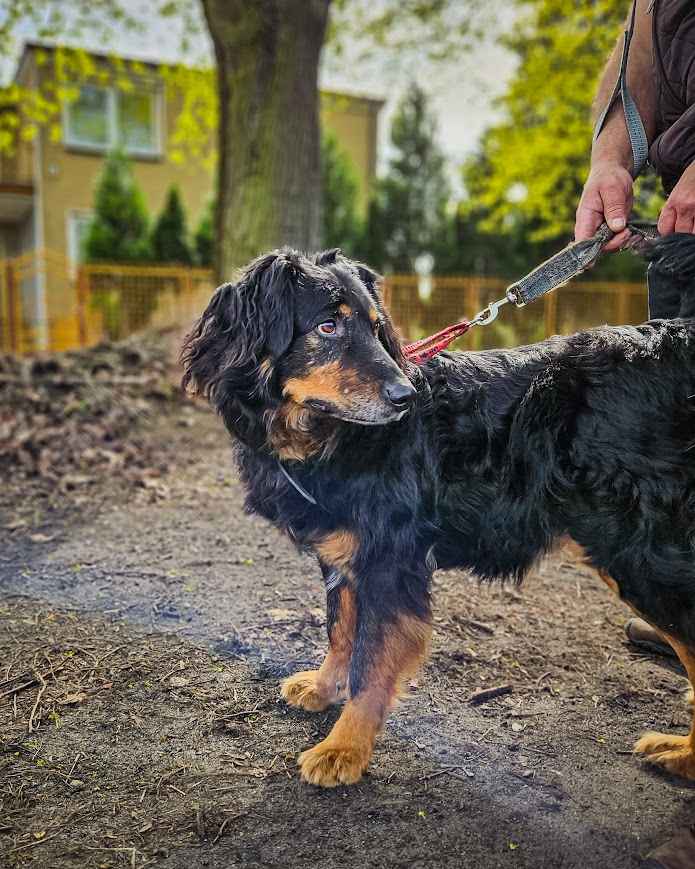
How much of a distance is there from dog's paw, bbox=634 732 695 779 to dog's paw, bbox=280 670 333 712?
3.74ft

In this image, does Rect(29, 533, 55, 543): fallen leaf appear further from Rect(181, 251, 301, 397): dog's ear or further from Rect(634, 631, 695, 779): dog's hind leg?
Rect(634, 631, 695, 779): dog's hind leg

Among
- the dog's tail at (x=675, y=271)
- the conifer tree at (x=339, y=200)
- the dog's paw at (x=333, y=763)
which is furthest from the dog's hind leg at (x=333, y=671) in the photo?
the conifer tree at (x=339, y=200)

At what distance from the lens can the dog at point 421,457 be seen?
7.91ft

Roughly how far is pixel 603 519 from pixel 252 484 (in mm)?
1292

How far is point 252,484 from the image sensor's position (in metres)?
2.76

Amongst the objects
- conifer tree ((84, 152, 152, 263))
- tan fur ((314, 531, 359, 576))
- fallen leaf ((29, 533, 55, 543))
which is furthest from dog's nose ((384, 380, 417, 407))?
conifer tree ((84, 152, 152, 263))

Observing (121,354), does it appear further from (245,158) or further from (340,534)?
(340,534)

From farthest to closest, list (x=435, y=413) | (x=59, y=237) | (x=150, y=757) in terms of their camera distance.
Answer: (x=59, y=237)
(x=435, y=413)
(x=150, y=757)

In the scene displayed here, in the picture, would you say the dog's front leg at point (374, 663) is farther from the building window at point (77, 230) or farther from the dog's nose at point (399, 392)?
the building window at point (77, 230)

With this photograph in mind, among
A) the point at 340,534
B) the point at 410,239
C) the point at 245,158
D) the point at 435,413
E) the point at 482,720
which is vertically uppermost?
the point at 410,239

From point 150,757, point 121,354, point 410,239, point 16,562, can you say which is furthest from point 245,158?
point 410,239

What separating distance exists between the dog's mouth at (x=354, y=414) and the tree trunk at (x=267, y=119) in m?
5.18

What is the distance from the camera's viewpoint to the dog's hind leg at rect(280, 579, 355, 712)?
2.74m

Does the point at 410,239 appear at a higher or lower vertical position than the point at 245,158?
higher
